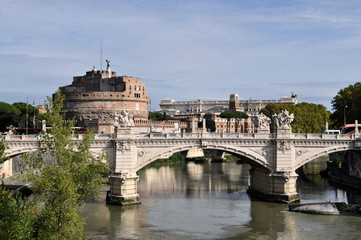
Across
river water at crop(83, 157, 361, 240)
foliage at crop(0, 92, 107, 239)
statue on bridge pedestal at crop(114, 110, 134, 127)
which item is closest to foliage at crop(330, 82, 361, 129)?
river water at crop(83, 157, 361, 240)

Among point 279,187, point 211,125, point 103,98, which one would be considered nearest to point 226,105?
point 211,125

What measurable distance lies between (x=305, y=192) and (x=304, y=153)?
7.56 meters

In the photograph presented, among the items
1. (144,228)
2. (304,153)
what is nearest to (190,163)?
(304,153)

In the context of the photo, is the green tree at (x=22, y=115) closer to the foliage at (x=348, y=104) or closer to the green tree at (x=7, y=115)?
the green tree at (x=7, y=115)

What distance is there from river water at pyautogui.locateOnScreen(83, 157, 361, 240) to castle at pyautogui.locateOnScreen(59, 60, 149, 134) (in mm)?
52216

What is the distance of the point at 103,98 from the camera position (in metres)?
110

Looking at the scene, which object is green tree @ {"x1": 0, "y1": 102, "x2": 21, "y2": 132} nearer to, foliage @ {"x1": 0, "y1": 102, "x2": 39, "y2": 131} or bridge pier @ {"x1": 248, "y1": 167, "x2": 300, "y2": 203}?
foliage @ {"x1": 0, "y1": 102, "x2": 39, "y2": 131}

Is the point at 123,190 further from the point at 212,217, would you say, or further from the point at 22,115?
the point at 22,115

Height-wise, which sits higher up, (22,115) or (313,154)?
(22,115)

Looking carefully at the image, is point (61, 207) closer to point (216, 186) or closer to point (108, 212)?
point (108, 212)

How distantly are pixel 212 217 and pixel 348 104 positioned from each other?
35.2 metres

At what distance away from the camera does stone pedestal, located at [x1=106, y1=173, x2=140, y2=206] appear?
4131 centimetres

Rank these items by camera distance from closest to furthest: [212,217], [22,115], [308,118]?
[212,217] < [22,115] < [308,118]

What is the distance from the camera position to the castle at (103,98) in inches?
4182
